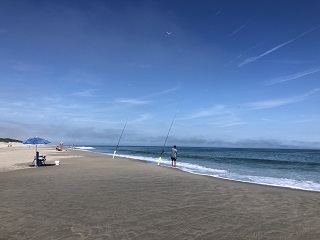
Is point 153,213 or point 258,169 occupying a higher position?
point 258,169

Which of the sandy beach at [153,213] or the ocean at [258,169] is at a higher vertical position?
the ocean at [258,169]

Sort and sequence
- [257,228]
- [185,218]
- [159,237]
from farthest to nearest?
[185,218]
[257,228]
[159,237]

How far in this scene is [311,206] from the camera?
10312 mm

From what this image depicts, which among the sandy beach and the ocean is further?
the ocean

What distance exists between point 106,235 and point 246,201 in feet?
21.1

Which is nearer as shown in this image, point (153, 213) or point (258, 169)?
point (153, 213)

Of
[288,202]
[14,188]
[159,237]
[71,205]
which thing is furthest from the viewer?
[14,188]

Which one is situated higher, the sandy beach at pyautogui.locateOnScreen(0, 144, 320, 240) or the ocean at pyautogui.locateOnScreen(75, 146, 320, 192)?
the ocean at pyautogui.locateOnScreen(75, 146, 320, 192)

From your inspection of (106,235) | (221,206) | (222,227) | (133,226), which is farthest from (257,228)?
(106,235)

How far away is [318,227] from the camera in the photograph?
7.62m

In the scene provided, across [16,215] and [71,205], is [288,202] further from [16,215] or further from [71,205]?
[16,215]

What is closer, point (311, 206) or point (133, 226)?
point (133, 226)

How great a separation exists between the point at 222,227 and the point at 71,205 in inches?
213

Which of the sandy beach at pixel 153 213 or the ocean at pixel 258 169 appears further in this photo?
the ocean at pixel 258 169
